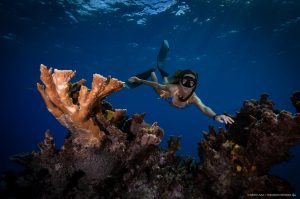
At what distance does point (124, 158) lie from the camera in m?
3.65

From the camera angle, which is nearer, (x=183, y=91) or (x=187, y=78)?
(x=187, y=78)

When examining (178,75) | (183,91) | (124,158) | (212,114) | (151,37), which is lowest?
(124,158)

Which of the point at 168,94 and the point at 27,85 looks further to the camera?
the point at 27,85

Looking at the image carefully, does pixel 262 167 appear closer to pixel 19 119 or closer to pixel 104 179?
pixel 104 179

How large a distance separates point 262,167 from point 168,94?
8.42ft

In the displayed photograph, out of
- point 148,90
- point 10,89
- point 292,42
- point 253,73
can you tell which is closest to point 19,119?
point 10,89

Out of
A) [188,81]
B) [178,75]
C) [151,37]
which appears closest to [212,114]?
[188,81]

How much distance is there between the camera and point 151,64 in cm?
4362

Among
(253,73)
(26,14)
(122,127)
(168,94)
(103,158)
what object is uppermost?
(253,73)

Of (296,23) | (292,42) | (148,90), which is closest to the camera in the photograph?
(296,23)

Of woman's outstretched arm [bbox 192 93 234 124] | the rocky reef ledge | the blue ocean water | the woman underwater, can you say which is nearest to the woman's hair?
the woman underwater

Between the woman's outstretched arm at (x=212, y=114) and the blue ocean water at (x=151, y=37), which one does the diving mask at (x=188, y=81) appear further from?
the blue ocean water at (x=151, y=37)

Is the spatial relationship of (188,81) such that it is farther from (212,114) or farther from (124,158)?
(124,158)

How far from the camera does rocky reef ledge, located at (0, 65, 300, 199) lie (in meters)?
3.46
